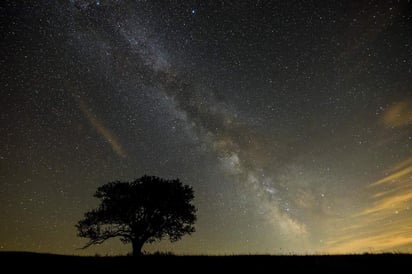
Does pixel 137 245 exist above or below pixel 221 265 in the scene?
A: above

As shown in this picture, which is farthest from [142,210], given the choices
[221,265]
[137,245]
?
[221,265]

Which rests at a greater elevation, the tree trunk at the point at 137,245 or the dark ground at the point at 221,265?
the tree trunk at the point at 137,245

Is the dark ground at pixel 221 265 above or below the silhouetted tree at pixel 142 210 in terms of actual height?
→ below

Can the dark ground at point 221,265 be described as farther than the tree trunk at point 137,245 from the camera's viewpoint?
No

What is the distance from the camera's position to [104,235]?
99.8 ft

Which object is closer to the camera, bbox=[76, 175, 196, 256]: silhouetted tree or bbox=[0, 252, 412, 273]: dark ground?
bbox=[0, 252, 412, 273]: dark ground

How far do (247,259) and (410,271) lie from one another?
859 centimetres

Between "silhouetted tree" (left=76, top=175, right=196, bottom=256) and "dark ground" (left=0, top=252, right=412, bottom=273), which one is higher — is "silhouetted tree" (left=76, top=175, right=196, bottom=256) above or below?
above

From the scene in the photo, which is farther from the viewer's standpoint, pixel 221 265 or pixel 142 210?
pixel 142 210

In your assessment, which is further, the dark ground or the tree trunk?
the tree trunk

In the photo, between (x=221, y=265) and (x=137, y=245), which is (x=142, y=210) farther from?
(x=221, y=265)

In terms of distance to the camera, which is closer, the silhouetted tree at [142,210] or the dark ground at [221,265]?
the dark ground at [221,265]

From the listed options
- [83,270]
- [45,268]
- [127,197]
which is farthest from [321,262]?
[127,197]

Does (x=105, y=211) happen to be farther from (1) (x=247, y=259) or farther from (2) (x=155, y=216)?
(1) (x=247, y=259)
